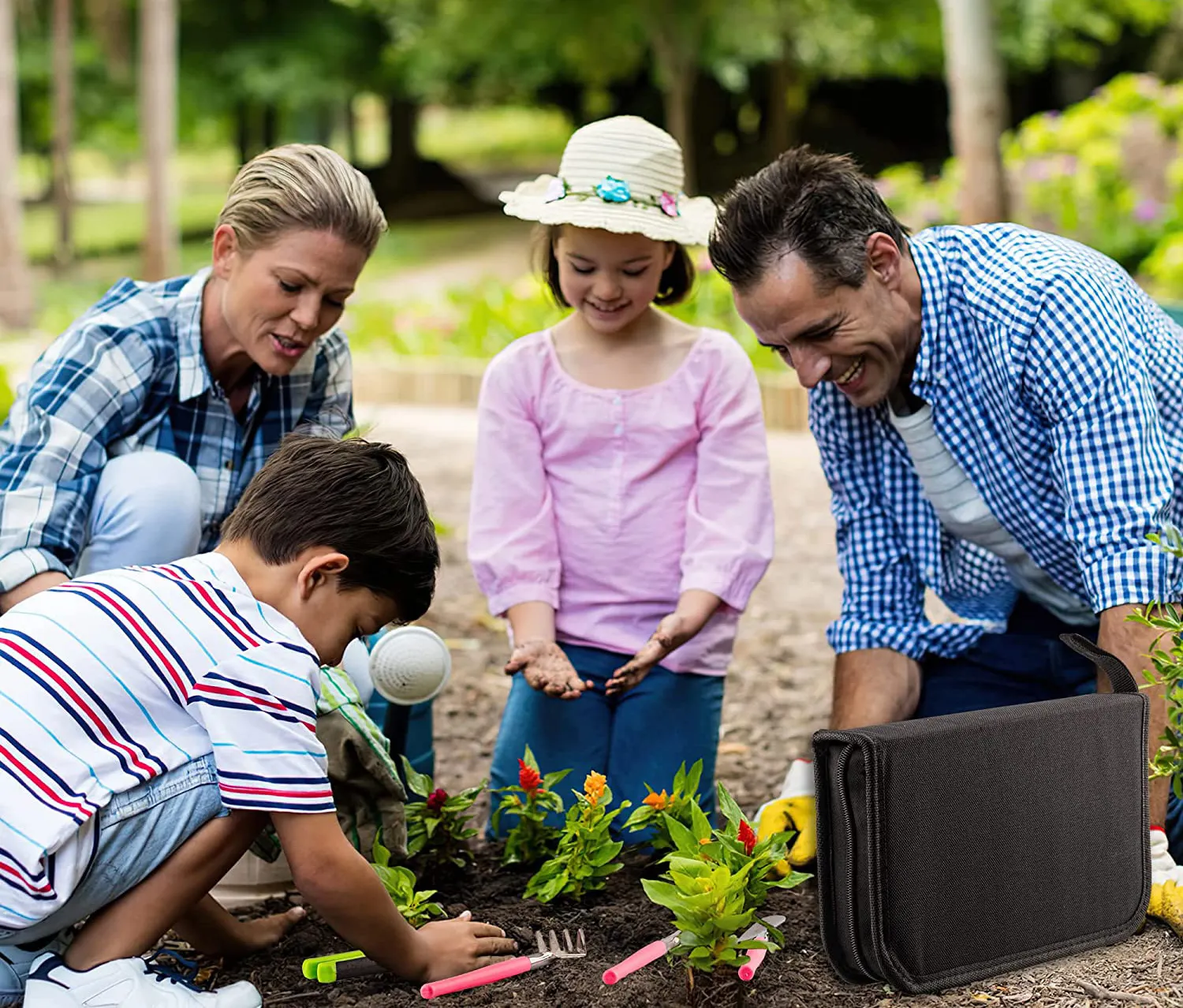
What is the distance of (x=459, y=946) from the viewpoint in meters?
2.00

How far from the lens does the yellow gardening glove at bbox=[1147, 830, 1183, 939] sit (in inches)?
79.8

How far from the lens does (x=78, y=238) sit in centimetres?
2033

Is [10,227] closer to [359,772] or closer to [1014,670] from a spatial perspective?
[359,772]

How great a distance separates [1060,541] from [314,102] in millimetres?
16289

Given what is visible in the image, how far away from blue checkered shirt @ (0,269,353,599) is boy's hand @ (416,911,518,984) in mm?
910

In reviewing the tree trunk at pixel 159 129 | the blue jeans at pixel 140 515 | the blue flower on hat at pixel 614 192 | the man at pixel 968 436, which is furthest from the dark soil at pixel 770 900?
the tree trunk at pixel 159 129

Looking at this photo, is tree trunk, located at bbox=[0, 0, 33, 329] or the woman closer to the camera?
the woman

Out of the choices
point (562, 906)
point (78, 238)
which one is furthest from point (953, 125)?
point (78, 238)

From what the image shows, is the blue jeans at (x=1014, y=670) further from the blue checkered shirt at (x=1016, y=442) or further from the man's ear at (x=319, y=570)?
the man's ear at (x=319, y=570)

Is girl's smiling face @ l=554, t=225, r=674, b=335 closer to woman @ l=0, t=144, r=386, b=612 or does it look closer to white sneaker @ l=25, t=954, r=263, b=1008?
woman @ l=0, t=144, r=386, b=612

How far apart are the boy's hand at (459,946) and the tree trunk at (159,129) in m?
10.7

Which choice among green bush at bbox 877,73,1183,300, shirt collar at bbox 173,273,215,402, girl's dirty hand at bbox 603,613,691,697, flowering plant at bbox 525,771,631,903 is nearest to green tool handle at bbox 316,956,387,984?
flowering plant at bbox 525,771,631,903

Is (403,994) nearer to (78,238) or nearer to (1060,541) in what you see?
(1060,541)

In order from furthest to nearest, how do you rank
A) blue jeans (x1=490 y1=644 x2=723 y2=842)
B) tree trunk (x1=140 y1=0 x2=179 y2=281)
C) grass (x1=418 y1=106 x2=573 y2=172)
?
grass (x1=418 y1=106 x2=573 y2=172) → tree trunk (x1=140 y1=0 x2=179 y2=281) → blue jeans (x1=490 y1=644 x2=723 y2=842)
